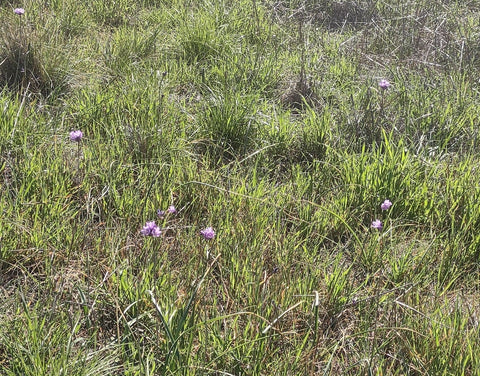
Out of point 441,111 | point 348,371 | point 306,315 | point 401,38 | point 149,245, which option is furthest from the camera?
point 401,38

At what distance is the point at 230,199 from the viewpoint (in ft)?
7.84

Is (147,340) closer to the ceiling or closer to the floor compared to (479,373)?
closer to the floor

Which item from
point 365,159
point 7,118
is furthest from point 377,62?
point 7,118

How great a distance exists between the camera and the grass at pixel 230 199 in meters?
1.72

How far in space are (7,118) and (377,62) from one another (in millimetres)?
2518

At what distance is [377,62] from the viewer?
12.7 feet

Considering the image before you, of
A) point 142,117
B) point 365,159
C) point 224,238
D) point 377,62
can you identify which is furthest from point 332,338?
point 377,62

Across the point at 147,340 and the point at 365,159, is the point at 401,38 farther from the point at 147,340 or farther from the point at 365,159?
the point at 147,340

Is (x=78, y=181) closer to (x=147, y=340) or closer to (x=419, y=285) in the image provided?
(x=147, y=340)

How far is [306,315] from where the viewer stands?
188 centimetres

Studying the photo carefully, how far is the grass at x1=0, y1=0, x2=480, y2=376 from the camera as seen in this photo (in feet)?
5.65

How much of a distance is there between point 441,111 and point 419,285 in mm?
1442

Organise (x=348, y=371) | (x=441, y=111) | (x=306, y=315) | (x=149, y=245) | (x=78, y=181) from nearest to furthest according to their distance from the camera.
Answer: (x=348, y=371) → (x=306, y=315) → (x=149, y=245) → (x=78, y=181) → (x=441, y=111)

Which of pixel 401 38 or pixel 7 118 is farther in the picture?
pixel 401 38
